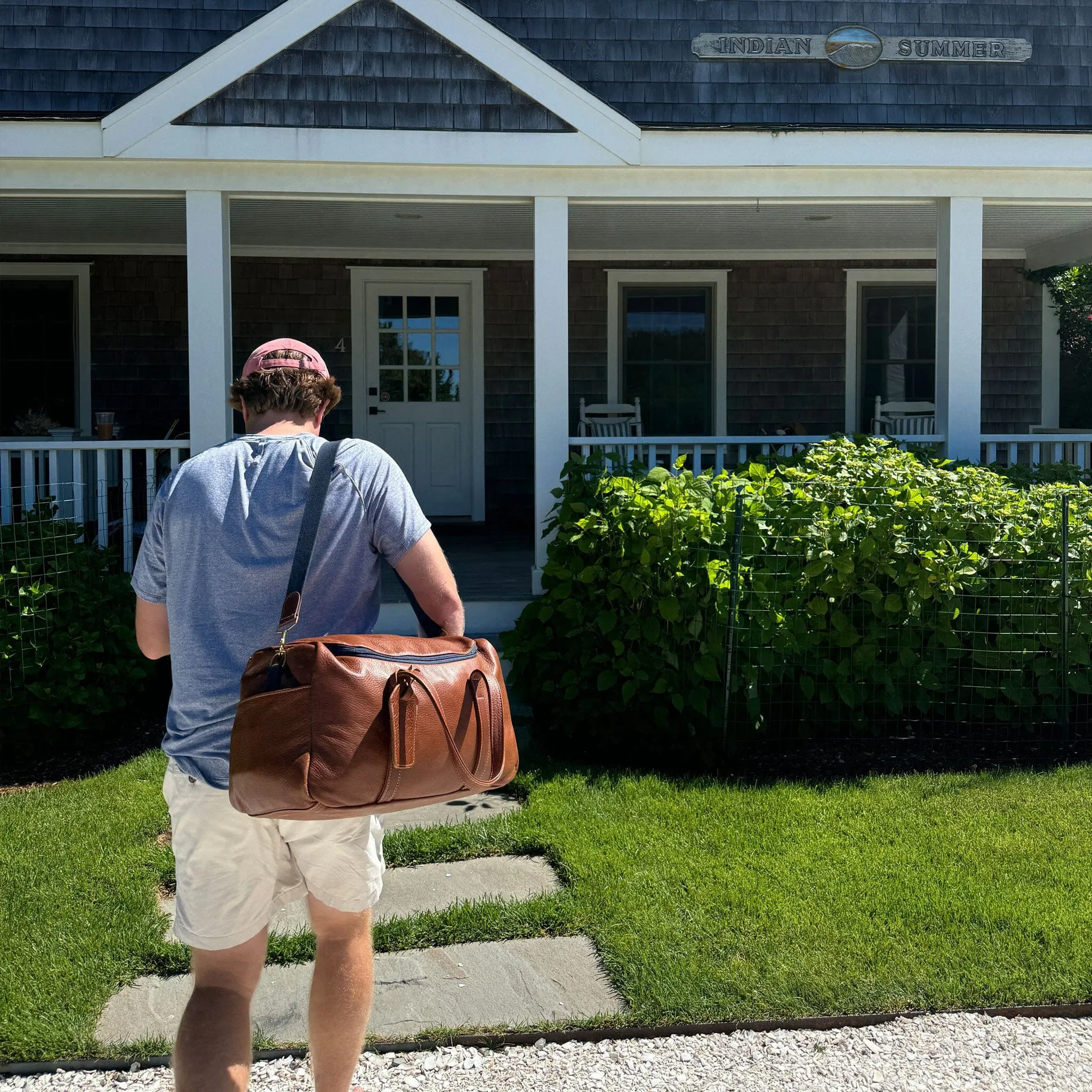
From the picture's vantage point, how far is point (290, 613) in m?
2.29

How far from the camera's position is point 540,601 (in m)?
5.82

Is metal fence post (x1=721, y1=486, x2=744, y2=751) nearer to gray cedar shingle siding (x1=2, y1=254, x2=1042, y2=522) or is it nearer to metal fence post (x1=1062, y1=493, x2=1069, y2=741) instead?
metal fence post (x1=1062, y1=493, x2=1069, y2=741)

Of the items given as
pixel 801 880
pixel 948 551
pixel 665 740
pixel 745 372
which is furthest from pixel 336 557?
pixel 745 372

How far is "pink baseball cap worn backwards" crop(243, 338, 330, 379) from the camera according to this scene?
2.50 meters

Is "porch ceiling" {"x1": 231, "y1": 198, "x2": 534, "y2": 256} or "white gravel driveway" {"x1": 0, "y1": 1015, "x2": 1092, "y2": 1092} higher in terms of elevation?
"porch ceiling" {"x1": 231, "y1": 198, "x2": 534, "y2": 256}

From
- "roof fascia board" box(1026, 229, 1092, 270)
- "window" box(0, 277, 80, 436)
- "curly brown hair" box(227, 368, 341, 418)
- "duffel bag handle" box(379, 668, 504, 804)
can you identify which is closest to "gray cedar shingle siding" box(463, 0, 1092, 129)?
"roof fascia board" box(1026, 229, 1092, 270)

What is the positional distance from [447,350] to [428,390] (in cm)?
39

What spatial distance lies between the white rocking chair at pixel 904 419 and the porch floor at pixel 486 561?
3.15 meters

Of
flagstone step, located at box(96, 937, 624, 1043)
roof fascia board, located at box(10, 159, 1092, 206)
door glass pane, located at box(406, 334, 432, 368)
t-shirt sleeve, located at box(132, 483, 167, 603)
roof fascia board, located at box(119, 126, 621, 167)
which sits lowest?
flagstone step, located at box(96, 937, 624, 1043)

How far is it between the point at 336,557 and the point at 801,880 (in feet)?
7.42

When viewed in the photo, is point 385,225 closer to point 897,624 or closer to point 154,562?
point 897,624

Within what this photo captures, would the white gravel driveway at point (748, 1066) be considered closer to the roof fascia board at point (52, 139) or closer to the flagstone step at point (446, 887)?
the flagstone step at point (446, 887)

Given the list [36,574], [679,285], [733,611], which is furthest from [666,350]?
[36,574]

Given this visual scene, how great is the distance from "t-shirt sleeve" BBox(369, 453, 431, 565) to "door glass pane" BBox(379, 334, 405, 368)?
8705mm
